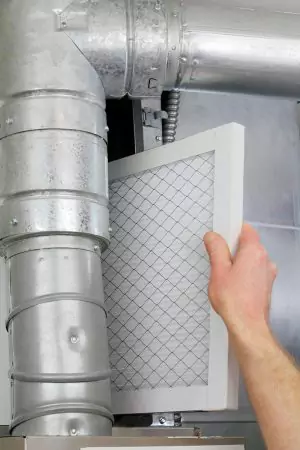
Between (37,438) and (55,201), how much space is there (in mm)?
411

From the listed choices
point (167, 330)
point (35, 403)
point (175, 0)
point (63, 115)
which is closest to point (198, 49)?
point (175, 0)

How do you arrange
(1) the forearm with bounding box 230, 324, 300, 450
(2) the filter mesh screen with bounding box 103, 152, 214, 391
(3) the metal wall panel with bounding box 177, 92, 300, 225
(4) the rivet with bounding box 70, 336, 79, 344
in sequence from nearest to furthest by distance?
(1) the forearm with bounding box 230, 324, 300, 450
(4) the rivet with bounding box 70, 336, 79, 344
(2) the filter mesh screen with bounding box 103, 152, 214, 391
(3) the metal wall panel with bounding box 177, 92, 300, 225

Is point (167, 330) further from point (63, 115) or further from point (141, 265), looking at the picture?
point (63, 115)

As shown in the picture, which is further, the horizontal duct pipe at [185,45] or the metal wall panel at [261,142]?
the metal wall panel at [261,142]

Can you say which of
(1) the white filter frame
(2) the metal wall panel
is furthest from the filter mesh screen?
(2) the metal wall panel

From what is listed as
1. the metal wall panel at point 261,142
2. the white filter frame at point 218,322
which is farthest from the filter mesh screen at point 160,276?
the metal wall panel at point 261,142

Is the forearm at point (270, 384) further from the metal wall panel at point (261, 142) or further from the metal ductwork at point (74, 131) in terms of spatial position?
the metal wall panel at point (261, 142)

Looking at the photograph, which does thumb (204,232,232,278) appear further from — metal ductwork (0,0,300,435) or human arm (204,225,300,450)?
metal ductwork (0,0,300,435)

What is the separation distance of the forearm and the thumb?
0.35 feet

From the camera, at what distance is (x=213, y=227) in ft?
4.33

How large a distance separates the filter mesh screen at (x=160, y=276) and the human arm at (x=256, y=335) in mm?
80

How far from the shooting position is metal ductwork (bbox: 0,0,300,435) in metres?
1.23

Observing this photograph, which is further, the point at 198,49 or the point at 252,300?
the point at 198,49

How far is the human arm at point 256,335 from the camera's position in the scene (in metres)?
1.14
